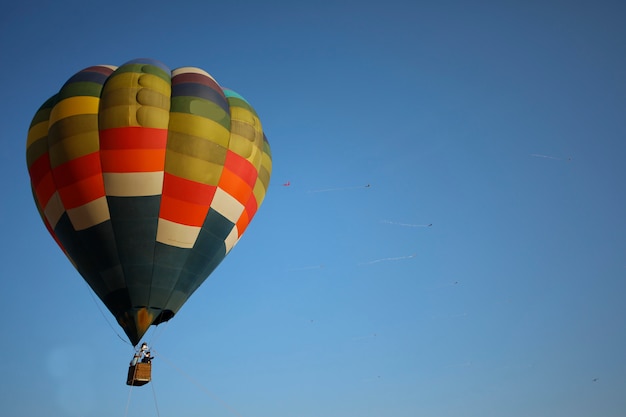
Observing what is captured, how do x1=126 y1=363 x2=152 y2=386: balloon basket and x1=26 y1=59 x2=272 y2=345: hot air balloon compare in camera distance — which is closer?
x1=126 y1=363 x2=152 y2=386: balloon basket

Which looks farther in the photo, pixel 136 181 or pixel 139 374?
pixel 136 181

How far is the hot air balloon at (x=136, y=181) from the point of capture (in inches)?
594

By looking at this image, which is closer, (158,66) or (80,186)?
(80,186)

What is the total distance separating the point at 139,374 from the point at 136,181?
16.4 ft

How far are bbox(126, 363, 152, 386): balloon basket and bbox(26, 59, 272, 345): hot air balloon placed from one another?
70 centimetres

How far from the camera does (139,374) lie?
1445 centimetres

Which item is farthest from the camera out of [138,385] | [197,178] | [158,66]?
[158,66]

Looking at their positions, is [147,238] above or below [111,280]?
above

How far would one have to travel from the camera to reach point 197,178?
15539 millimetres

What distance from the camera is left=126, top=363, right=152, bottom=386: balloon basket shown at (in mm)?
14391

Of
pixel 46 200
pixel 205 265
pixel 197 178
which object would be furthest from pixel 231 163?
pixel 46 200

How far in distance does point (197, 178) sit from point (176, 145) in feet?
3.44

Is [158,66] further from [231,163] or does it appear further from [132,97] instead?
[231,163]

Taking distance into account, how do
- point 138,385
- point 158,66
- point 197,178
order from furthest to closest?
point 158,66 → point 197,178 → point 138,385
